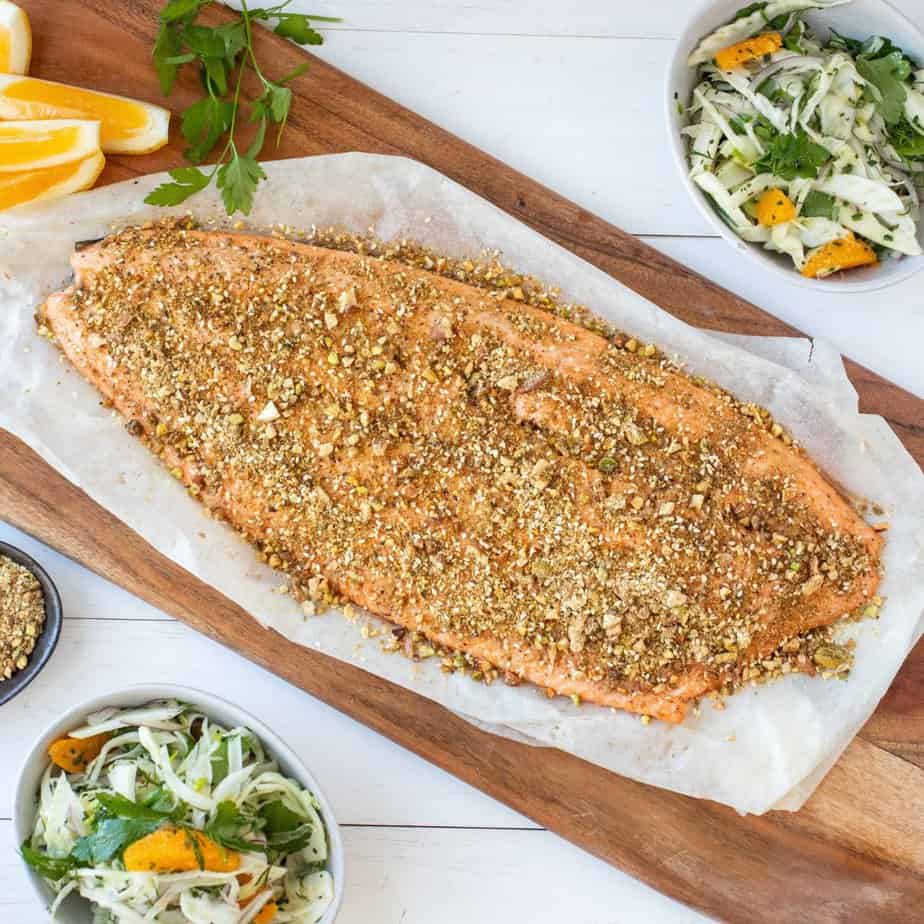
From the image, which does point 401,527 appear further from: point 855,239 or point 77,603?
point 855,239

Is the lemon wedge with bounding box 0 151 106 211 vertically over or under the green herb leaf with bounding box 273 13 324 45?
under

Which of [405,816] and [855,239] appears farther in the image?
[405,816]

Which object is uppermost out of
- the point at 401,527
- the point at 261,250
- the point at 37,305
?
the point at 261,250

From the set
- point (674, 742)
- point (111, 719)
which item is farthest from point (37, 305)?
point (674, 742)

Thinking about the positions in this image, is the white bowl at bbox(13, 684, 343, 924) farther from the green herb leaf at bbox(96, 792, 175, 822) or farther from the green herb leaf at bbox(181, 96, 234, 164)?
the green herb leaf at bbox(181, 96, 234, 164)

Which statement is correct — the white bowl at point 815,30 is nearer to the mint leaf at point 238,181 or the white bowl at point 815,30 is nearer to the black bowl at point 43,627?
the mint leaf at point 238,181

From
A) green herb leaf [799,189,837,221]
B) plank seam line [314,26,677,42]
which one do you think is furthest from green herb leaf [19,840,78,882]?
green herb leaf [799,189,837,221]
